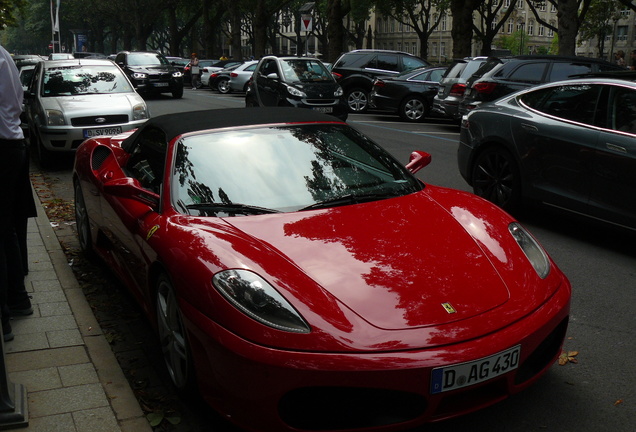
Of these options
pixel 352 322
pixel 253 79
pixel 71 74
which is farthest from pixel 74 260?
pixel 253 79

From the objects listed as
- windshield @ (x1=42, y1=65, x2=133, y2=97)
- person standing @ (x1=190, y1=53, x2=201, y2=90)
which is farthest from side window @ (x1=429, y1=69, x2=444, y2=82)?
person standing @ (x1=190, y1=53, x2=201, y2=90)

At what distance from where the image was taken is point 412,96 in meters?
19.3

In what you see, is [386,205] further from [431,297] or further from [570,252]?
[570,252]

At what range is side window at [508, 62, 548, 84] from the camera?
45.9ft

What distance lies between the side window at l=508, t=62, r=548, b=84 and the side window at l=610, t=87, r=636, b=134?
767 cm

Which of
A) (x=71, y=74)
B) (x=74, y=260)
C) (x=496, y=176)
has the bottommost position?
(x=74, y=260)

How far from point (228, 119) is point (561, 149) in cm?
341

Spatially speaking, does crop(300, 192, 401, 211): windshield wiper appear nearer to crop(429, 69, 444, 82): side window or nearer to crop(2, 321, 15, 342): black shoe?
crop(2, 321, 15, 342): black shoe

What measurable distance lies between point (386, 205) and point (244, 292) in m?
1.18

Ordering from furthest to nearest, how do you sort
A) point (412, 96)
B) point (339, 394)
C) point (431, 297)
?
point (412, 96)
point (431, 297)
point (339, 394)

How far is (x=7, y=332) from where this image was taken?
4398 millimetres

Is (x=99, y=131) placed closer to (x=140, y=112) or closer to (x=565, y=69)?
(x=140, y=112)

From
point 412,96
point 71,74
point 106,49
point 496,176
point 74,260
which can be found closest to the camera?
point 74,260

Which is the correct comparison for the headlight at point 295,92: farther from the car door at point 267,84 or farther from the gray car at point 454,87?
the gray car at point 454,87
